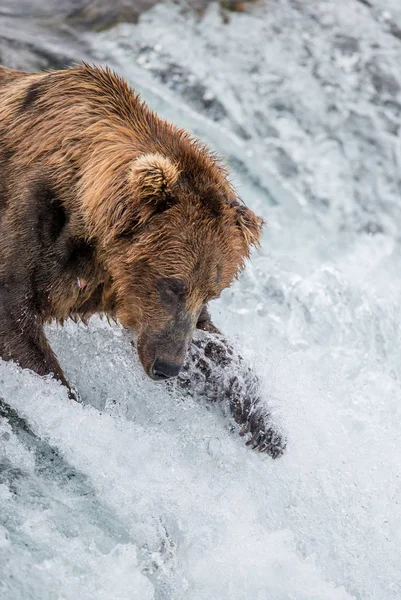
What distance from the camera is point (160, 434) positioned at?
4.56m

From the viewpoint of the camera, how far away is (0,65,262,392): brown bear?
150 inches

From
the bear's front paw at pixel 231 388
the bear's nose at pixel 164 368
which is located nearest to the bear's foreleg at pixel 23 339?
the bear's nose at pixel 164 368

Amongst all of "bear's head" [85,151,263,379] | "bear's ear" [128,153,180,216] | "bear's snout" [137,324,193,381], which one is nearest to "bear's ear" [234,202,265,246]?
"bear's head" [85,151,263,379]

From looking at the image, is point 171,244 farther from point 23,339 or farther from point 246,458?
point 246,458

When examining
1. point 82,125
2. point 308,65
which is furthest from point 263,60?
point 82,125

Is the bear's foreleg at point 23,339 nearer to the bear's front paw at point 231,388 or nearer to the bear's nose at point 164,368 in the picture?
the bear's nose at point 164,368

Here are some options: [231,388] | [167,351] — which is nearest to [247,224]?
[167,351]

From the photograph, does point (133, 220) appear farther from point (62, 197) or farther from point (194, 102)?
point (194, 102)

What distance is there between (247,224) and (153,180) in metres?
0.53

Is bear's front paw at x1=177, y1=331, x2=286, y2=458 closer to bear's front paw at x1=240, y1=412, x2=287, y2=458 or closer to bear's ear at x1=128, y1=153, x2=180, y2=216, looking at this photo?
bear's front paw at x1=240, y1=412, x2=287, y2=458

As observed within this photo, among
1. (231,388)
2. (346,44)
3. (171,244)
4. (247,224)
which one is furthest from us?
(346,44)

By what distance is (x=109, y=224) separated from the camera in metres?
3.85

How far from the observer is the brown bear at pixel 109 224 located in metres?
3.82

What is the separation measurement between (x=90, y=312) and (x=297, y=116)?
4871 millimetres
